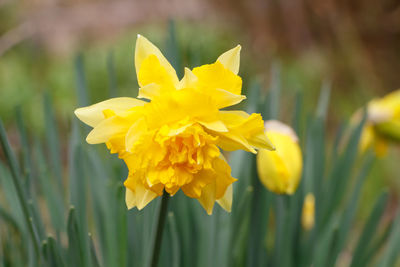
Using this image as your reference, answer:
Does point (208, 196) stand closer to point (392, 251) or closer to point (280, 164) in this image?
point (280, 164)

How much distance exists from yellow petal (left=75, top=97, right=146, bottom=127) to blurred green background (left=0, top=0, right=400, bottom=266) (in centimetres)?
118

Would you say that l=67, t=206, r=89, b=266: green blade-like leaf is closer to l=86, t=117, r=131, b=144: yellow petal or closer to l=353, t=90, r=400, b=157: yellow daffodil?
l=86, t=117, r=131, b=144: yellow petal

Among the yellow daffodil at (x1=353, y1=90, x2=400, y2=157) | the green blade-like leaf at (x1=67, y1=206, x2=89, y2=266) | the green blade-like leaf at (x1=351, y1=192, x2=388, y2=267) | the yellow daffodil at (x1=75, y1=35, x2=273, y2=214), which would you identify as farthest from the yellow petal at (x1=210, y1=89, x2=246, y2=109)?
the yellow daffodil at (x1=353, y1=90, x2=400, y2=157)

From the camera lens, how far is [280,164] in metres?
0.52

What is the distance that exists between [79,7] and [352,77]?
99.5 inches

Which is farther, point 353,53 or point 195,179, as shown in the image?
point 353,53

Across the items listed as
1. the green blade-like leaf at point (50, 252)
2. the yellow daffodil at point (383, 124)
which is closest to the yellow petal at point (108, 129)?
the green blade-like leaf at point (50, 252)

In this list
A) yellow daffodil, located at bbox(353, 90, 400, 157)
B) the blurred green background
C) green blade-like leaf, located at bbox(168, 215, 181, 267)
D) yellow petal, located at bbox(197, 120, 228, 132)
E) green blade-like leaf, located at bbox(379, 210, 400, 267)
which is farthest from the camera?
the blurred green background

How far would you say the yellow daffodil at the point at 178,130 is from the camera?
320mm

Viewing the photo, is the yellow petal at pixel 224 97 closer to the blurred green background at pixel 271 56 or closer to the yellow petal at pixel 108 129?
the yellow petal at pixel 108 129

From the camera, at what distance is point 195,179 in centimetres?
33

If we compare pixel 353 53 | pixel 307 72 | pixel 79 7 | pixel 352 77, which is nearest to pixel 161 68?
pixel 353 53

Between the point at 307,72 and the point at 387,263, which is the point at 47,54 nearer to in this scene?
the point at 307,72

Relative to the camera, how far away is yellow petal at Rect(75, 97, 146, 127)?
34cm
